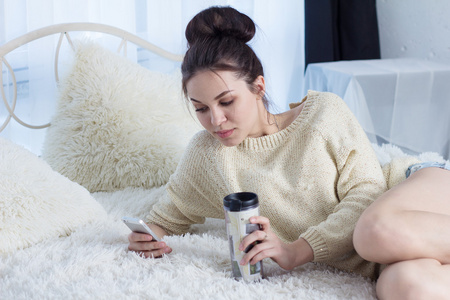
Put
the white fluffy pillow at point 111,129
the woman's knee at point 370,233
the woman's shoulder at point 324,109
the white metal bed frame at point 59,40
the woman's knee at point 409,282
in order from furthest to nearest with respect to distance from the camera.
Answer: the white metal bed frame at point 59,40, the white fluffy pillow at point 111,129, the woman's shoulder at point 324,109, the woman's knee at point 370,233, the woman's knee at point 409,282

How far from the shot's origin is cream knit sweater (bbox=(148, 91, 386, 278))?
1.34 m

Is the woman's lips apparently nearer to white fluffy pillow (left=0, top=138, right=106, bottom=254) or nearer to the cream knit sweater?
the cream knit sweater

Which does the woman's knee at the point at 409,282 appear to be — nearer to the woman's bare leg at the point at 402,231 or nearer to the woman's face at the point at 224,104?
the woman's bare leg at the point at 402,231

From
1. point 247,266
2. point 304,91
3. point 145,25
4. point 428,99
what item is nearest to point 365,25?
point 304,91

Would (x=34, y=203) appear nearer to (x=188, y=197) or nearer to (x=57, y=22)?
(x=188, y=197)

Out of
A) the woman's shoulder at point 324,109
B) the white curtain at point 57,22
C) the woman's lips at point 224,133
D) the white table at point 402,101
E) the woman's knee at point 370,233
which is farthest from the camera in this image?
the white table at point 402,101

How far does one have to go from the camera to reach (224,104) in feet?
4.13

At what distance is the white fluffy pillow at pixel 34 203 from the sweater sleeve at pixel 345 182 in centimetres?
64

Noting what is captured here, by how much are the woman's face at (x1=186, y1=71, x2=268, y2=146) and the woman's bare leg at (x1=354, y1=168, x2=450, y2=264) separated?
0.37 m

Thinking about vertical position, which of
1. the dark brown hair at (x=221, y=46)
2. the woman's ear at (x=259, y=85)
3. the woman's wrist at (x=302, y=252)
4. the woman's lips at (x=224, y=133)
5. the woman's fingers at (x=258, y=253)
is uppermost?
the dark brown hair at (x=221, y=46)

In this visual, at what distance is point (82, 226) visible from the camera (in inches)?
56.6

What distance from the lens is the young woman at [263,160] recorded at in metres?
1.23

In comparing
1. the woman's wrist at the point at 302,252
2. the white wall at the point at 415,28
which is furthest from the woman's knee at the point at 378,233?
the white wall at the point at 415,28

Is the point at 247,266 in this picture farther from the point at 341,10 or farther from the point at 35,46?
the point at 341,10
